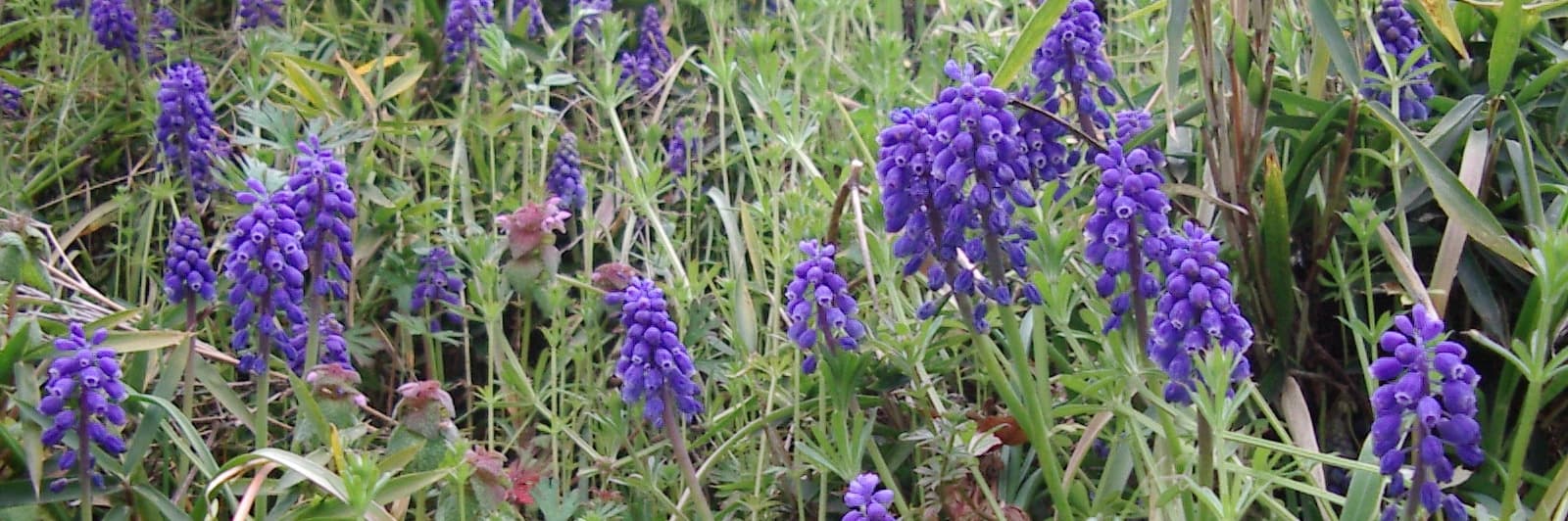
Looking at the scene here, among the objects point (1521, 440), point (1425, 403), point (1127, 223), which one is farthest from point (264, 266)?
point (1521, 440)

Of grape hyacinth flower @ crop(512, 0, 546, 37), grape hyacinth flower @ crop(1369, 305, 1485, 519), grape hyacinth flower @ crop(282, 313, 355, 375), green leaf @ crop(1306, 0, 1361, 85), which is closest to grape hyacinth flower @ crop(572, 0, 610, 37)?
grape hyacinth flower @ crop(512, 0, 546, 37)

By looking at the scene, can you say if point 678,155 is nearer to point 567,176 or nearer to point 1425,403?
A: point 567,176

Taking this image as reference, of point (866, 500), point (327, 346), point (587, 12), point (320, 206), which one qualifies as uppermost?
point (587, 12)

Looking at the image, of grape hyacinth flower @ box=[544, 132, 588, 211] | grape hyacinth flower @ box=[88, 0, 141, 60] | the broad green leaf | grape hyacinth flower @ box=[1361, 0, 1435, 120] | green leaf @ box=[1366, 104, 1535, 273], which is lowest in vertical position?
grape hyacinth flower @ box=[544, 132, 588, 211]

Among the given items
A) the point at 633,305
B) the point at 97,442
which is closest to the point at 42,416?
the point at 97,442

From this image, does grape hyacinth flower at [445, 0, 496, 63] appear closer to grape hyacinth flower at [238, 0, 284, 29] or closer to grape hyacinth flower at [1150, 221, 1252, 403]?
grape hyacinth flower at [238, 0, 284, 29]

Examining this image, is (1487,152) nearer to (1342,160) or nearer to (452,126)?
(1342,160)
